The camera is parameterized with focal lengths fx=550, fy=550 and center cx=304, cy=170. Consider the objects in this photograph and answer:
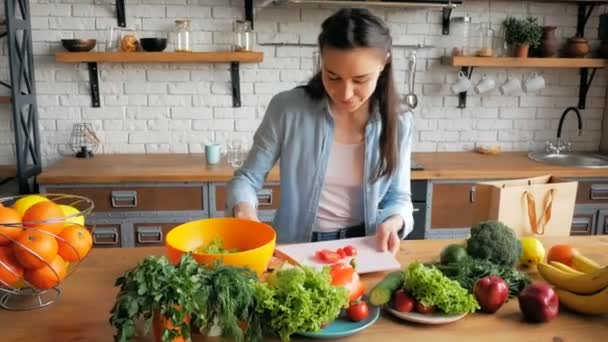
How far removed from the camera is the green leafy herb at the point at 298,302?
104cm

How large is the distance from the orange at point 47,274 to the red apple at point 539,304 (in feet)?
3.29

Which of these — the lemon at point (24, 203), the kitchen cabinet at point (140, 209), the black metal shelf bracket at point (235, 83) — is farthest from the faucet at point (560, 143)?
the lemon at point (24, 203)

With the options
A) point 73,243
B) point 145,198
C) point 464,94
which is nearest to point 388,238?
point 73,243

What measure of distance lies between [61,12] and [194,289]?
277 cm

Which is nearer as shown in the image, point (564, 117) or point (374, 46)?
point (374, 46)

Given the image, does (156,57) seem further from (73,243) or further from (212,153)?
(73,243)

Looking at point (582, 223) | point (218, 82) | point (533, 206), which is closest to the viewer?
point (533, 206)

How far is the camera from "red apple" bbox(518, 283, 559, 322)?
3.89 ft

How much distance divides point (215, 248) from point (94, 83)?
2.35 m

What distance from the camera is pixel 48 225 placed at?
1153 mm

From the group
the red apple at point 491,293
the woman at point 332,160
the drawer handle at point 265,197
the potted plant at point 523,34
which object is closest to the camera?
the red apple at point 491,293

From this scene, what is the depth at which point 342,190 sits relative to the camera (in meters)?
1.83

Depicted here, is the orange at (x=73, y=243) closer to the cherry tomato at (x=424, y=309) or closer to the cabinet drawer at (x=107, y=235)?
the cherry tomato at (x=424, y=309)

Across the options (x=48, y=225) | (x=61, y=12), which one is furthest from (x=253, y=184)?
(x=61, y=12)
